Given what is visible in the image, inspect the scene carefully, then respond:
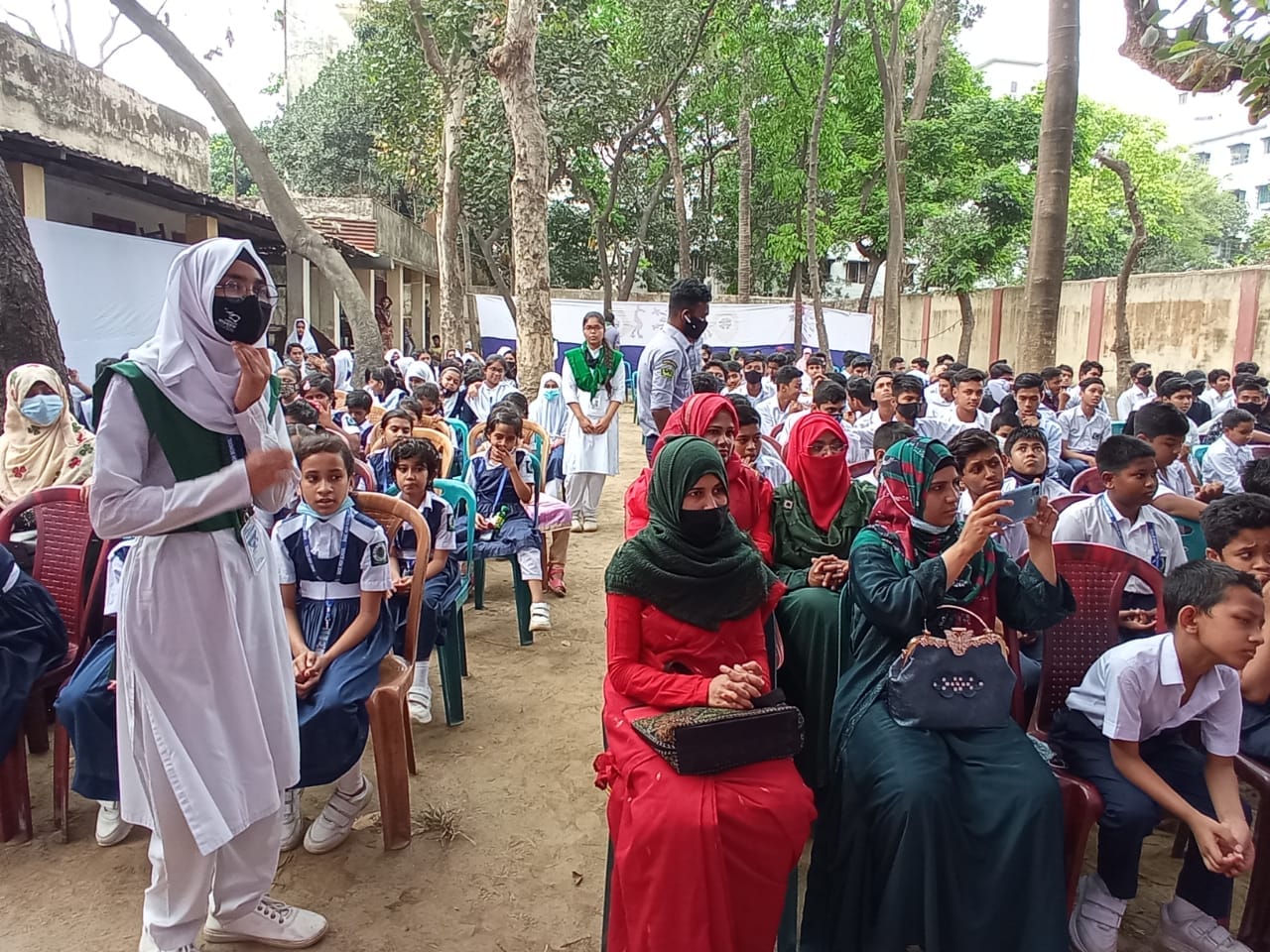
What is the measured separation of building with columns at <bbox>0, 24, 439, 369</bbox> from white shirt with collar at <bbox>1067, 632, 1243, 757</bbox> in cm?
917

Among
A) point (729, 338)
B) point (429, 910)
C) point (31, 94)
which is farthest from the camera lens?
point (729, 338)

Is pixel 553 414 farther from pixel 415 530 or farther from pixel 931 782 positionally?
pixel 931 782

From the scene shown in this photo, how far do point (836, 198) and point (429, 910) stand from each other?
2210 centimetres

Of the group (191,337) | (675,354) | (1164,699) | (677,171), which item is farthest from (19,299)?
(677,171)

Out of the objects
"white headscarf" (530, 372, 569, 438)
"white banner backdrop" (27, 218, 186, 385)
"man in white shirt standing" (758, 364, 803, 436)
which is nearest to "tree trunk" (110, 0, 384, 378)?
"white banner backdrop" (27, 218, 186, 385)

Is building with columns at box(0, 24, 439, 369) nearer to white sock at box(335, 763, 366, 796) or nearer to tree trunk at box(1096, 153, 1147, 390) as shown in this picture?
white sock at box(335, 763, 366, 796)

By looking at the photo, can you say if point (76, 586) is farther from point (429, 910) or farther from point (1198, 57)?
point (1198, 57)

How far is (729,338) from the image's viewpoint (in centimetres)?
1805

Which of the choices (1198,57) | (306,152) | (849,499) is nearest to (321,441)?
(849,499)

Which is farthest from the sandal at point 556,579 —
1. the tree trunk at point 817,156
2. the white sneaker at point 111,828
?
the tree trunk at point 817,156

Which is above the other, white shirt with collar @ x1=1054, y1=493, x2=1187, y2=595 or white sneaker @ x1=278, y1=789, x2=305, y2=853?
white shirt with collar @ x1=1054, y1=493, x2=1187, y2=595

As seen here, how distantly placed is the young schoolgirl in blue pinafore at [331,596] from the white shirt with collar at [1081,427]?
6.13 meters

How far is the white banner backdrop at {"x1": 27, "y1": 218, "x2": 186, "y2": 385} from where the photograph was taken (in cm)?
831

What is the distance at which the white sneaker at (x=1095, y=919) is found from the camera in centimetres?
242
